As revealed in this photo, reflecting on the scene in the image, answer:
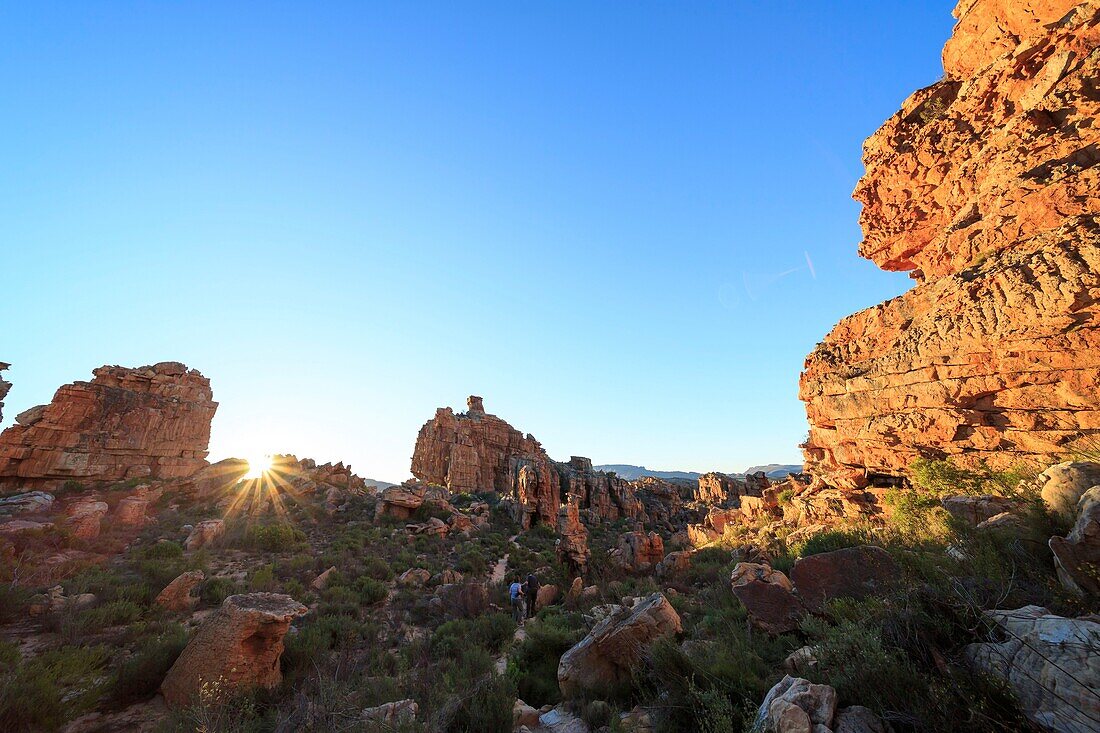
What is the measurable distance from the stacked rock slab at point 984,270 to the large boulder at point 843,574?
16.3ft

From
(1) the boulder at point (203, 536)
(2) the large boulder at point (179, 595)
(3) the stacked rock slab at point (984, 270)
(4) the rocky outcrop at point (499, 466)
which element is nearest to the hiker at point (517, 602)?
(2) the large boulder at point (179, 595)

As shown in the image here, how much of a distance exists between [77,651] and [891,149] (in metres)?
23.2

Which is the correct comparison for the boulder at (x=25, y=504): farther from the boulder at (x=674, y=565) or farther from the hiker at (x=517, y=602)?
the boulder at (x=674, y=565)

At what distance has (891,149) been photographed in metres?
13.1

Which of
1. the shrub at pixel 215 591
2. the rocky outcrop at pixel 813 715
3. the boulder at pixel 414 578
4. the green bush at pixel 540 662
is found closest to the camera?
the rocky outcrop at pixel 813 715

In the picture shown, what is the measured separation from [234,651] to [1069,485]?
11.1m

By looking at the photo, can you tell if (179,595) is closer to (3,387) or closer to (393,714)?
(393,714)

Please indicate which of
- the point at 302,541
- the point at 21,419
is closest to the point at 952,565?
the point at 302,541

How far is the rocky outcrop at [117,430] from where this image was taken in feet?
64.8

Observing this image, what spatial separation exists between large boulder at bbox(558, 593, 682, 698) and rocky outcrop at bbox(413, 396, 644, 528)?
2423 cm

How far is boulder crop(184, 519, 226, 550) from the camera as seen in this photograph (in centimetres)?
1373

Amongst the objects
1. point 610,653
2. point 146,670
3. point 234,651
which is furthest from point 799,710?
point 146,670

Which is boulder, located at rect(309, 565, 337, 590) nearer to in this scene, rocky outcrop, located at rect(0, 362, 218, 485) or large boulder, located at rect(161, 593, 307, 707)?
large boulder, located at rect(161, 593, 307, 707)

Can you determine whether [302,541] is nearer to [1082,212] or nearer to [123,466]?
[123,466]
